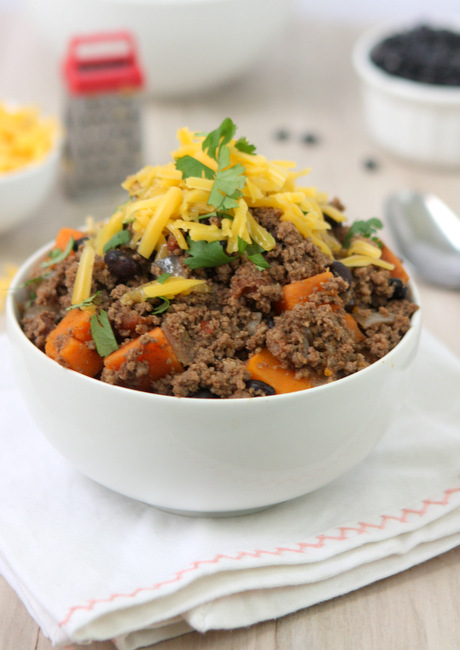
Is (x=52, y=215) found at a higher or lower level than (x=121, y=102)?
lower

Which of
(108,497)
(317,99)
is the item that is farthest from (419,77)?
(108,497)

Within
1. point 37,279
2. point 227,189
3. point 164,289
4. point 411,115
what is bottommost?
point 411,115

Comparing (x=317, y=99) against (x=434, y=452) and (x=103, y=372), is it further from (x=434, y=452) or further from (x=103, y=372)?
(x=103, y=372)

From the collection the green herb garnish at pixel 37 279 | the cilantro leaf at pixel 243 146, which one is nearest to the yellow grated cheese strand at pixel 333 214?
the cilantro leaf at pixel 243 146

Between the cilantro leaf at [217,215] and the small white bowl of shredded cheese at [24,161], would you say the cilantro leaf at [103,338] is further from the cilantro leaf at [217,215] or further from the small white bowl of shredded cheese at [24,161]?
the small white bowl of shredded cheese at [24,161]

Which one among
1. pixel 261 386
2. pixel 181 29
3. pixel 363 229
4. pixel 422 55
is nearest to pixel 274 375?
pixel 261 386

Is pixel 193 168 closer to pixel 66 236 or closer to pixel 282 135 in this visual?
pixel 66 236

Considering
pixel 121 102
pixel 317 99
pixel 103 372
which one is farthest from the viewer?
pixel 317 99
